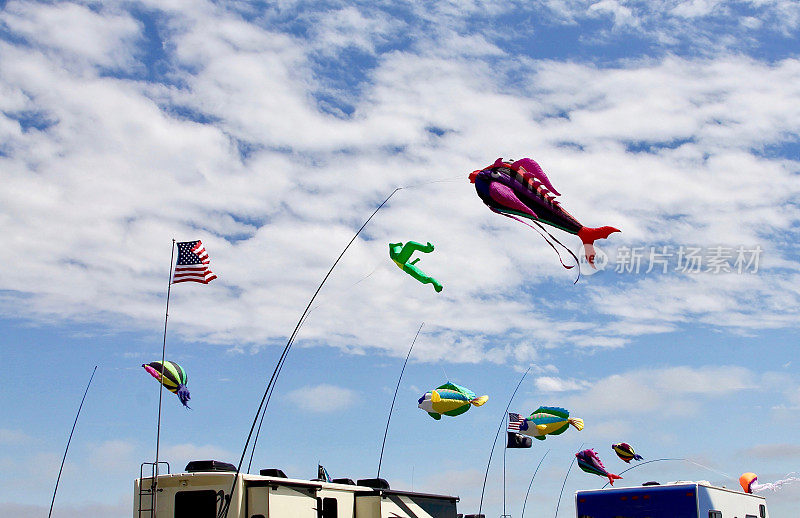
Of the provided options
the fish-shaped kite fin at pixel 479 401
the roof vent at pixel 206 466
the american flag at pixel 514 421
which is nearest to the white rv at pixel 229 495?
the roof vent at pixel 206 466

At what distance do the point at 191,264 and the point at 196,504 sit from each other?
22.5ft

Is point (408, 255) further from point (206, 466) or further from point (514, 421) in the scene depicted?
point (514, 421)

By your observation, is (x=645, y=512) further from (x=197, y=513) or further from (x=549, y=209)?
(x=197, y=513)

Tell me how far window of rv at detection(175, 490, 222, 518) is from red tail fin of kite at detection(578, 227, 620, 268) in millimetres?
7666

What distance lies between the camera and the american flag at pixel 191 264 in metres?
19.7

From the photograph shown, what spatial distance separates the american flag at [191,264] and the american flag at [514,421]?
1568cm

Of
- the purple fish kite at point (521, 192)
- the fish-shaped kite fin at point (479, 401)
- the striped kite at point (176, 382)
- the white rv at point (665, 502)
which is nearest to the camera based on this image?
the purple fish kite at point (521, 192)

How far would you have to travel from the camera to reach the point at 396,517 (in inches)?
688

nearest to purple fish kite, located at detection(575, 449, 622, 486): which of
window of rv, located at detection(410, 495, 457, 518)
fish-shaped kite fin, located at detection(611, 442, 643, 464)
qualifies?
fish-shaped kite fin, located at detection(611, 442, 643, 464)

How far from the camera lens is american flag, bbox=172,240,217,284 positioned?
1966 centimetres

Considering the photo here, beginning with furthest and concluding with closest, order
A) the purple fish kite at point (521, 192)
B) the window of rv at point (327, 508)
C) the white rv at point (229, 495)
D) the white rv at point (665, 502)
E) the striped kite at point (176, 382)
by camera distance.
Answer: the striped kite at point (176, 382), the white rv at point (665, 502), the purple fish kite at point (521, 192), the window of rv at point (327, 508), the white rv at point (229, 495)

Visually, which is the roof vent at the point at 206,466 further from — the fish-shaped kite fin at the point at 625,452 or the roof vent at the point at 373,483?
the fish-shaped kite fin at the point at 625,452

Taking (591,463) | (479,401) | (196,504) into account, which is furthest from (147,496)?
(591,463)

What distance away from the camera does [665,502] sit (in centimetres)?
1866
